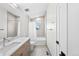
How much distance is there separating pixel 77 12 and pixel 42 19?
0.93 meters

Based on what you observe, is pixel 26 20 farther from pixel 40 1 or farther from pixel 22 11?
pixel 40 1

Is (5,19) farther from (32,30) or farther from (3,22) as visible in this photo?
(32,30)

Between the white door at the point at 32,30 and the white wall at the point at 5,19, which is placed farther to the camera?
the white door at the point at 32,30

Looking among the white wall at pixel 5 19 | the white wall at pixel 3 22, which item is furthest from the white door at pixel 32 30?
the white wall at pixel 3 22

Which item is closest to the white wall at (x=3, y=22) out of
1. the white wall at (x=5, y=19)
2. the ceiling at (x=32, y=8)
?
the white wall at (x=5, y=19)

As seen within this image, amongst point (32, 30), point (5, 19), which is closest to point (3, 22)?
point (5, 19)

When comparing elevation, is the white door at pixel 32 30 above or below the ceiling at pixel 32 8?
below

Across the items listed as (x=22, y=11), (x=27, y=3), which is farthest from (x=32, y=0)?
(x=22, y=11)

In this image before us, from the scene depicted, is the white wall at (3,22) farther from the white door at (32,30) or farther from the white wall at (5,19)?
the white door at (32,30)

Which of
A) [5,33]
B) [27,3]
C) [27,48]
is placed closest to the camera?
[5,33]

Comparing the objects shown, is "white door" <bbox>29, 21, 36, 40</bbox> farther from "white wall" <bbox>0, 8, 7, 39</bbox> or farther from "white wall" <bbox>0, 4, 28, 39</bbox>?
"white wall" <bbox>0, 8, 7, 39</bbox>

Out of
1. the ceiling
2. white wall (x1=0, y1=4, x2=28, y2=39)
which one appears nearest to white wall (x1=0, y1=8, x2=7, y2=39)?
white wall (x1=0, y1=4, x2=28, y2=39)

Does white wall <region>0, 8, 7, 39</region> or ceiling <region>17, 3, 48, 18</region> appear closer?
white wall <region>0, 8, 7, 39</region>

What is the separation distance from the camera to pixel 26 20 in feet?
5.60
